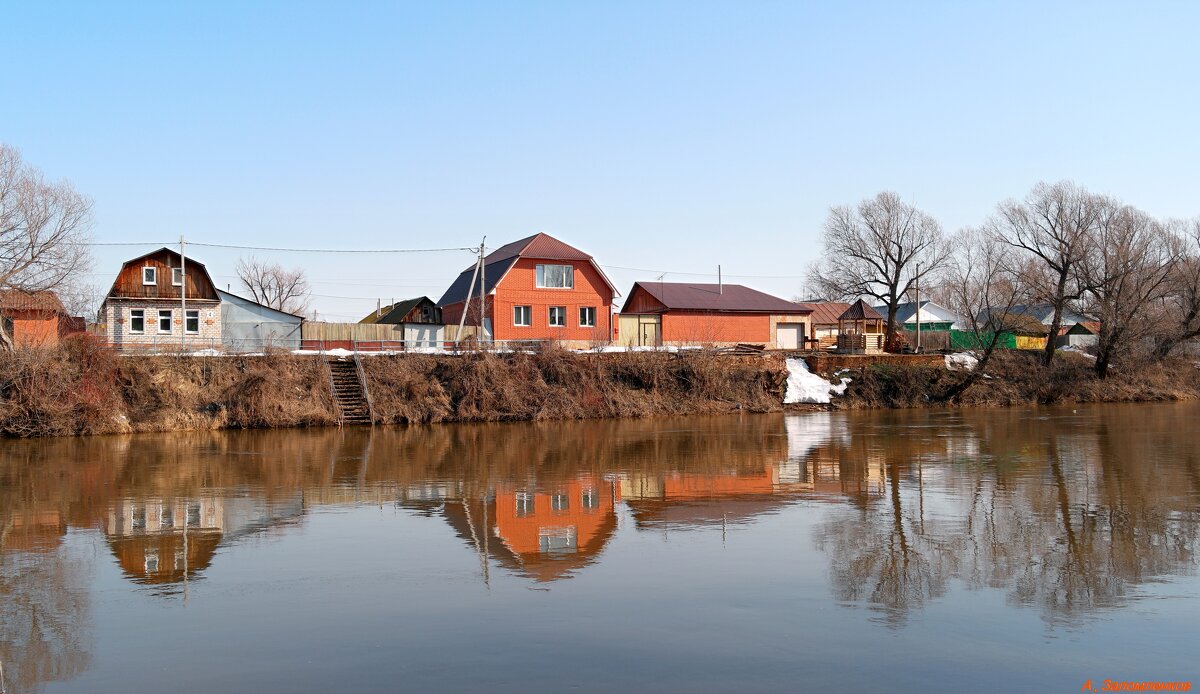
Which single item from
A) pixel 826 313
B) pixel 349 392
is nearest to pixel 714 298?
pixel 826 313

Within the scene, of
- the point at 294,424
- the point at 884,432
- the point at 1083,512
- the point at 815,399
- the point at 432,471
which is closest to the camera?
the point at 1083,512

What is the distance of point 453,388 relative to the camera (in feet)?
123

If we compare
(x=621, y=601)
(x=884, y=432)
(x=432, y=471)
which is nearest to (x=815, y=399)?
(x=884, y=432)

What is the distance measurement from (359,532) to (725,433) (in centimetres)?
1898

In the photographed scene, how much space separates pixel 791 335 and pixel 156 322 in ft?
125

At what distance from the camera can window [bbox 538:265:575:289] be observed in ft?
159

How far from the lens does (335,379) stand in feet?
120

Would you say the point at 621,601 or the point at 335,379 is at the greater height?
the point at 335,379

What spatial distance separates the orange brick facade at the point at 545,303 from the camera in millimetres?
47375

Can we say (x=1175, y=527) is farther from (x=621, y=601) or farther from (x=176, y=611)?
(x=176, y=611)

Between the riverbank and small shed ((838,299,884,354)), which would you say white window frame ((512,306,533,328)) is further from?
small shed ((838,299,884,354))

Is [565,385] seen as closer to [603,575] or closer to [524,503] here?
[524,503]

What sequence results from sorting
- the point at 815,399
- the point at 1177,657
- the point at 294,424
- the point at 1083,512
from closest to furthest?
the point at 1177,657 < the point at 1083,512 < the point at 294,424 < the point at 815,399

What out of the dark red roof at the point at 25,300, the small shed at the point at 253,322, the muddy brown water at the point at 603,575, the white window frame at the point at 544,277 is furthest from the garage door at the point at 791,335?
the dark red roof at the point at 25,300
